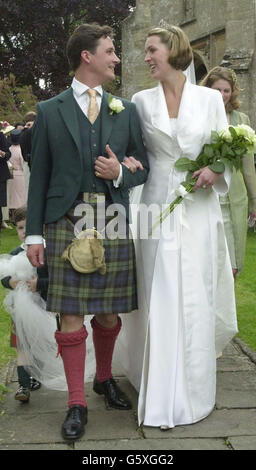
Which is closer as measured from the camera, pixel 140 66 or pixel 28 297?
pixel 28 297

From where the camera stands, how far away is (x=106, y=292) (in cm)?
393

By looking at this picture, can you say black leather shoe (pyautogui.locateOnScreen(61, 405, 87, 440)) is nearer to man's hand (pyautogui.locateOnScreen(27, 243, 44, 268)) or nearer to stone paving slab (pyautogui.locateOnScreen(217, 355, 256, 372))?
man's hand (pyautogui.locateOnScreen(27, 243, 44, 268))

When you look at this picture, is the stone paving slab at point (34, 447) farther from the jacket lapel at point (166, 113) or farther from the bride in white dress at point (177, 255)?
the jacket lapel at point (166, 113)

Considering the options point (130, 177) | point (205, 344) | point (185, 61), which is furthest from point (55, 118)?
point (205, 344)

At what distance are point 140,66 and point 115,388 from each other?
83.8ft

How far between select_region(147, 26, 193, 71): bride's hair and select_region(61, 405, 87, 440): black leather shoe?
6.95ft

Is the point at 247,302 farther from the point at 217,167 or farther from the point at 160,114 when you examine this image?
the point at 160,114

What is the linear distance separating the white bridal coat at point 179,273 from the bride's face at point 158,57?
13 centimetres

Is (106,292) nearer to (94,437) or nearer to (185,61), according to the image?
(94,437)

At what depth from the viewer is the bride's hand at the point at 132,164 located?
3.92 meters

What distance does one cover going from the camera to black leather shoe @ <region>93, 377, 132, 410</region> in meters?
4.17

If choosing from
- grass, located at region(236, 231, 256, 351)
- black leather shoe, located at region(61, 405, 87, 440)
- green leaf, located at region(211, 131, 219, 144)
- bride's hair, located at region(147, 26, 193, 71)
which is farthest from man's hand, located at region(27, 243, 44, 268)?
grass, located at region(236, 231, 256, 351)

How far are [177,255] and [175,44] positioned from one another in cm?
127

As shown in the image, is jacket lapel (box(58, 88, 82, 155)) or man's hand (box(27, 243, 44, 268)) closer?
jacket lapel (box(58, 88, 82, 155))
